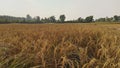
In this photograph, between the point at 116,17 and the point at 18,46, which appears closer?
the point at 18,46

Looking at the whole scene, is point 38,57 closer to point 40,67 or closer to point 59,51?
point 40,67

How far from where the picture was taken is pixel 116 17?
9019 centimetres

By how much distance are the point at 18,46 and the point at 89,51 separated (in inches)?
41.7

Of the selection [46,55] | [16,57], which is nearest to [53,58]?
[46,55]

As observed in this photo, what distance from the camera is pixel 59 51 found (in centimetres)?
296

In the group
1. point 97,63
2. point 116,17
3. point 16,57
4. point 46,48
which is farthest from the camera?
point 116,17

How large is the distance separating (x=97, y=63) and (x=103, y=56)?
0.44m

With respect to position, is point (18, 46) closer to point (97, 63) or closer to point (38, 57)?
point (38, 57)

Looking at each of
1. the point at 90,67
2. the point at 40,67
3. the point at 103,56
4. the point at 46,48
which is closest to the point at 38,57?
the point at 40,67

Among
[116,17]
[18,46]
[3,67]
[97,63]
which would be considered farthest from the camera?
[116,17]

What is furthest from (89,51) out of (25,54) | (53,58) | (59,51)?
(25,54)

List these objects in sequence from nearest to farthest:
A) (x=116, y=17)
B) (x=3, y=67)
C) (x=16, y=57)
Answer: (x=3, y=67), (x=16, y=57), (x=116, y=17)

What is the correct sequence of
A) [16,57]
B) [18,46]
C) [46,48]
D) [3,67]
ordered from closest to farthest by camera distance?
[3,67] → [16,57] → [46,48] → [18,46]

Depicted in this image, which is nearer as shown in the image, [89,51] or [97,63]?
[97,63]
